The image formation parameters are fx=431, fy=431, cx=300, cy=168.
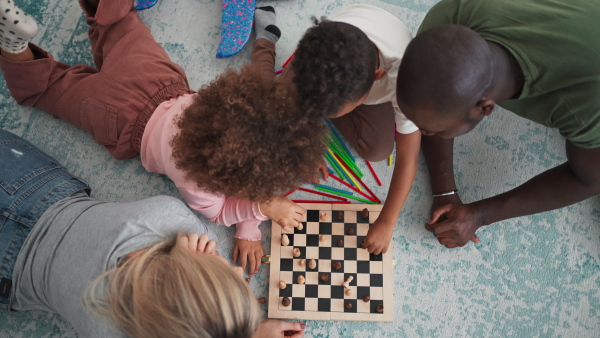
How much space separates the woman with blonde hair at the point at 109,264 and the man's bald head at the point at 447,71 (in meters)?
0.46

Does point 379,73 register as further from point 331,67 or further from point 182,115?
point 182,115

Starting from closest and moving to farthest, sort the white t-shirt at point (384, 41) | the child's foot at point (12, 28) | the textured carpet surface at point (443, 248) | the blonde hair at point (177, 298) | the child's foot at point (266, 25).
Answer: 1. the blonde hair at point (177, 298)
2. the white t-shirt at point (384, 41)
3. the child's foot at point (12, 28)
4. the textured carpet surface at point (443, 248)
5. the child's foot at point (266, 25)

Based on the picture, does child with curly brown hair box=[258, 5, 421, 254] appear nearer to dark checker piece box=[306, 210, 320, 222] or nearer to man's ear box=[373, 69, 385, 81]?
man's ear box=[373, 69, 385, 81]

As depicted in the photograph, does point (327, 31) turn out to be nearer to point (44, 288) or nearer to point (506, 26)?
point (506, 26)

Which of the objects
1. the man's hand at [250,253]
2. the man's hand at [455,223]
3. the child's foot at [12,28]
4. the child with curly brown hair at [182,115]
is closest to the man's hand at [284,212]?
the child with curly brown hair at [182,115]

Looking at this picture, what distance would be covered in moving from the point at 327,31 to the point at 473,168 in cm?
65

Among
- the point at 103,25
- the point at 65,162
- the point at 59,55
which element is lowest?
the point at 65,162

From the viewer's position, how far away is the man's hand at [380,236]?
1.11 m

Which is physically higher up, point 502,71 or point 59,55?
point 502,71

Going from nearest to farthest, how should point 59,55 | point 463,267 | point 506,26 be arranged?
point 506,26, point 463,267, point 59,55

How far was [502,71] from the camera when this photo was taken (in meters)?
0.80

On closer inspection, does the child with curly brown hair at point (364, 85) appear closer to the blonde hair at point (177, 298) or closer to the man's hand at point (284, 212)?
the man's hand at point (284, 212)

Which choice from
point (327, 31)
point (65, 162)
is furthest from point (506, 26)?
point (65, 162)

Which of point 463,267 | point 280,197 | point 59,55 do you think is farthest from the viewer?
point 59,55
